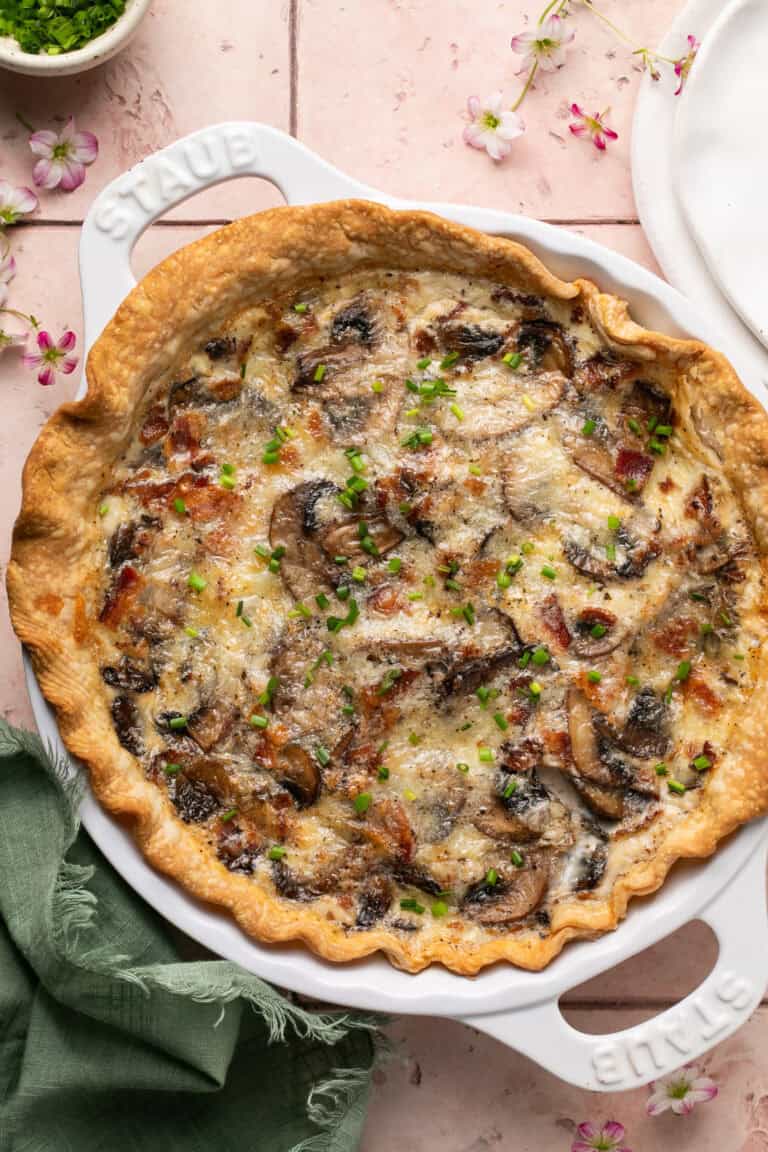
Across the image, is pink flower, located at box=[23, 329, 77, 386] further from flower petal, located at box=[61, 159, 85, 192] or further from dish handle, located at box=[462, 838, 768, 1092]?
dish handle, located at box=[462, 838, 768, 1092]

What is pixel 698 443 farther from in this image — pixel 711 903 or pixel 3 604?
pixel 3 604

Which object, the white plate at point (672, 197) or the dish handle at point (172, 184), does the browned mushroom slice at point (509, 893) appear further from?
the dish handle at point (172, 184)

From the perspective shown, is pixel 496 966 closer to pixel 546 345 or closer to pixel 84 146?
pixel 546 345

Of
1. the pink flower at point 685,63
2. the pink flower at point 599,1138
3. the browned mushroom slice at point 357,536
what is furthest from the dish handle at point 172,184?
the pink flower at point 599,1138

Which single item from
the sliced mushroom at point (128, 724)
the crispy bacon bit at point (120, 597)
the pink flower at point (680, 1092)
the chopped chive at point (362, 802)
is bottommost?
the pink flower at point (680, 1092)

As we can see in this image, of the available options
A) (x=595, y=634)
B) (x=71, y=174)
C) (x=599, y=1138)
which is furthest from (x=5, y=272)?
(x=599, y=1138)

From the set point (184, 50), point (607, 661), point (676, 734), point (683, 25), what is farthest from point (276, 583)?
point (683, 25)
